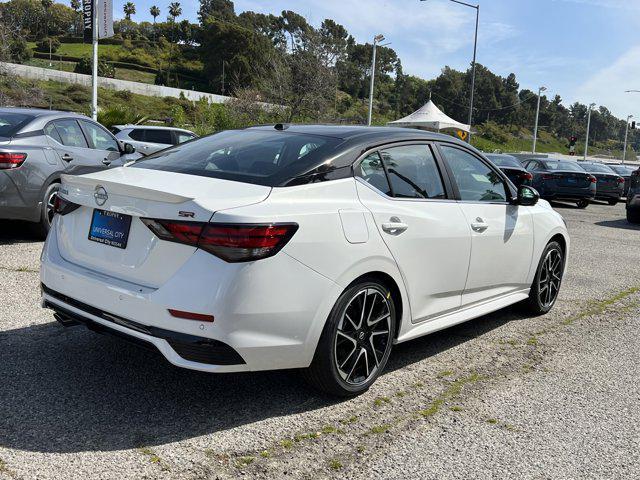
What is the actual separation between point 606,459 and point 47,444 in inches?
103

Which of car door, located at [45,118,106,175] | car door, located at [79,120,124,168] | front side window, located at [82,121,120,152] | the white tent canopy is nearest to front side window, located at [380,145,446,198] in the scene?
car door, located at [45,118,106,175]

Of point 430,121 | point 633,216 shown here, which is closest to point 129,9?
point 430,121

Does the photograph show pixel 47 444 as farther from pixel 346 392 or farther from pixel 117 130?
pixel 117 130

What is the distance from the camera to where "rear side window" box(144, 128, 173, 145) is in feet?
58.1

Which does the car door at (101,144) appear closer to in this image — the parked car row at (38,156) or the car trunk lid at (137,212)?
the parked car row at (38,156)

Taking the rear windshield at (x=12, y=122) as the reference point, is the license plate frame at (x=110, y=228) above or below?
below

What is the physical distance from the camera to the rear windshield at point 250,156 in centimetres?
340

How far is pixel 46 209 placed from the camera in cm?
721

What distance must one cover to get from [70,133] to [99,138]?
0.61 metres

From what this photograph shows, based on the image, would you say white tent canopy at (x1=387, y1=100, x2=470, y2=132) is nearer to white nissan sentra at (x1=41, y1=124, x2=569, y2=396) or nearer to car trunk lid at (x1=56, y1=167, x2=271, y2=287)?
white nissan sentra at (x1=41, y1=124, x2=569, y2=396)

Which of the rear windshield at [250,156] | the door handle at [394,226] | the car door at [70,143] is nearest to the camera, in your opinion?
the rear windshield at [250,156]

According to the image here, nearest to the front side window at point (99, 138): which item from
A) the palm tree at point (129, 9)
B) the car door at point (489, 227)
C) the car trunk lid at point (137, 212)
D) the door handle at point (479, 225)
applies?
the car trunk lid at point (137, 212)

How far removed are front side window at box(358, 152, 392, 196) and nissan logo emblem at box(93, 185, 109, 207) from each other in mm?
1391

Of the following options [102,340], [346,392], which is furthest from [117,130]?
[346,392]
